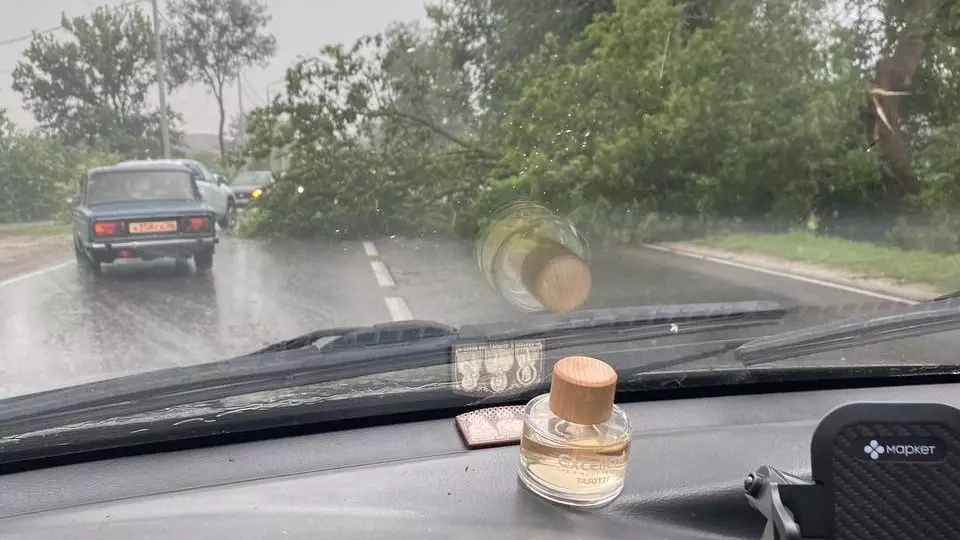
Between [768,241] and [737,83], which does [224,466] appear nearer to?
[768,241]

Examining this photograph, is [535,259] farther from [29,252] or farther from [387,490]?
[29,252]

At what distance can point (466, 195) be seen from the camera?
6.20m

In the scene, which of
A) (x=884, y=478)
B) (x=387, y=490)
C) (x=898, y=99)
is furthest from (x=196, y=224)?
(x=898, y=99)

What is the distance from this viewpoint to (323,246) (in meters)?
6.68

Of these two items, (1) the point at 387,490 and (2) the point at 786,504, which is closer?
(2) the point at 786,504

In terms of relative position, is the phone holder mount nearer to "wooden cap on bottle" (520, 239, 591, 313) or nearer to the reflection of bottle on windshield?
the reflection of bottle on windshield

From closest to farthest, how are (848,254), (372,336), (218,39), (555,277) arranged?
1. (372,336)
2. (218,39)
3. (555,277)
4. (848,254)

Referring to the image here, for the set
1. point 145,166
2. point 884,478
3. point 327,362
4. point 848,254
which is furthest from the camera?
point 848,254

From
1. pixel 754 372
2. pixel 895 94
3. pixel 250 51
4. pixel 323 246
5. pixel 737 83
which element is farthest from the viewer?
pixel 737 83

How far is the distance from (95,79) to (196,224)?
168 centimetres

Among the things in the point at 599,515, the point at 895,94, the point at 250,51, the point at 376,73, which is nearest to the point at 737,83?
the point at 895,94

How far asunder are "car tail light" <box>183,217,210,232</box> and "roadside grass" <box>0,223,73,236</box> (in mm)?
838

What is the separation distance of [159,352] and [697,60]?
225 inches

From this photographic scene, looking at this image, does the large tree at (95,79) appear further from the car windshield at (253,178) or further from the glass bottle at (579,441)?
the glass bottle at (579,441)
